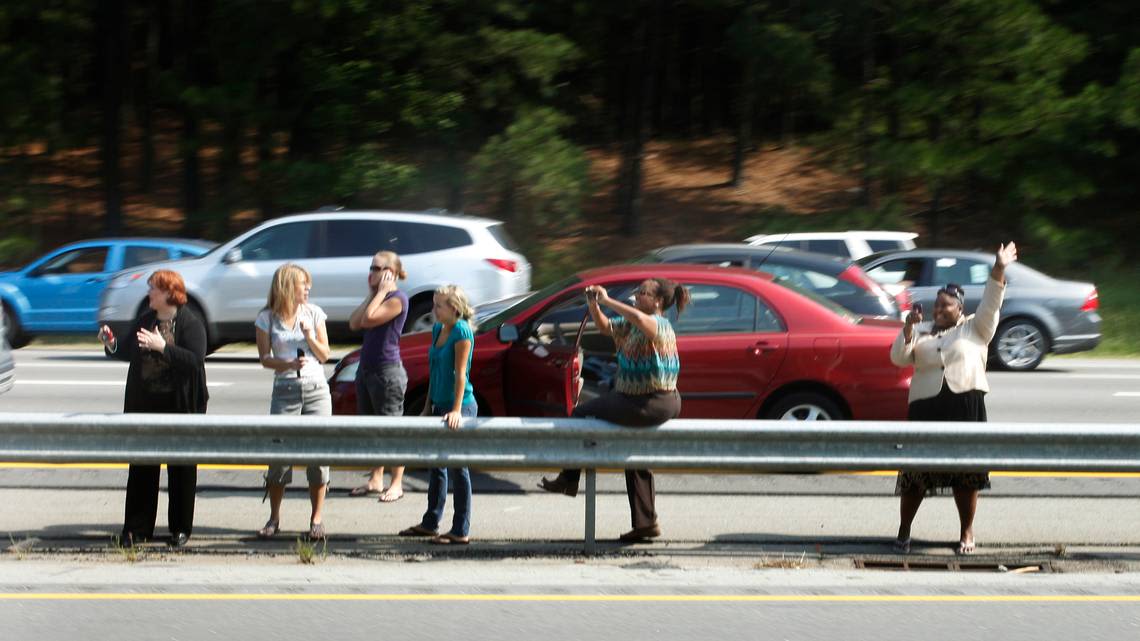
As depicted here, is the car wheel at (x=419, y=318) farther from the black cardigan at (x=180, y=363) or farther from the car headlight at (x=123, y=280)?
the black cardigan at (x=180, y=363)

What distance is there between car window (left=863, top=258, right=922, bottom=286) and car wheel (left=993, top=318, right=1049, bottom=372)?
4.13 ft

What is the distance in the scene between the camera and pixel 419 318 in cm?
1636

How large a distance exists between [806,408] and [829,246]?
33.4 feet

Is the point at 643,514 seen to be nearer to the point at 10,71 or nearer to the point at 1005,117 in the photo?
the point at 1005,117

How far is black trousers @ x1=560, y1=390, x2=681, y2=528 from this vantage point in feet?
24.6

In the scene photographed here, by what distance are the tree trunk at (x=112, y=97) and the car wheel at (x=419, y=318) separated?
15041mm

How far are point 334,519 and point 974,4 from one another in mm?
20826

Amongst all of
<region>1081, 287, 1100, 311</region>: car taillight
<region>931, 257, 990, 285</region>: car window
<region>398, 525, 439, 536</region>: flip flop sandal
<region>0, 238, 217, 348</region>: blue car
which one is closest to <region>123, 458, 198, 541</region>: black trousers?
<region>398, 525, 439, 536</region>: flip flop sandal

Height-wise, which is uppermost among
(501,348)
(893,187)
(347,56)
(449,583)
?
(347,56)

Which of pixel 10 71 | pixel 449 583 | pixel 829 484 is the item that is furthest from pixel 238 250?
pixel 10 71

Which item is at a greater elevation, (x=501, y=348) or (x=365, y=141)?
(x=365, y=141)

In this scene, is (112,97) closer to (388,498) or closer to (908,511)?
(388,498)

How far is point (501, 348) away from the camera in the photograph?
32.2 feet

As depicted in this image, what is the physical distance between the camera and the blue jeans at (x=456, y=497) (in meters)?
7.81
